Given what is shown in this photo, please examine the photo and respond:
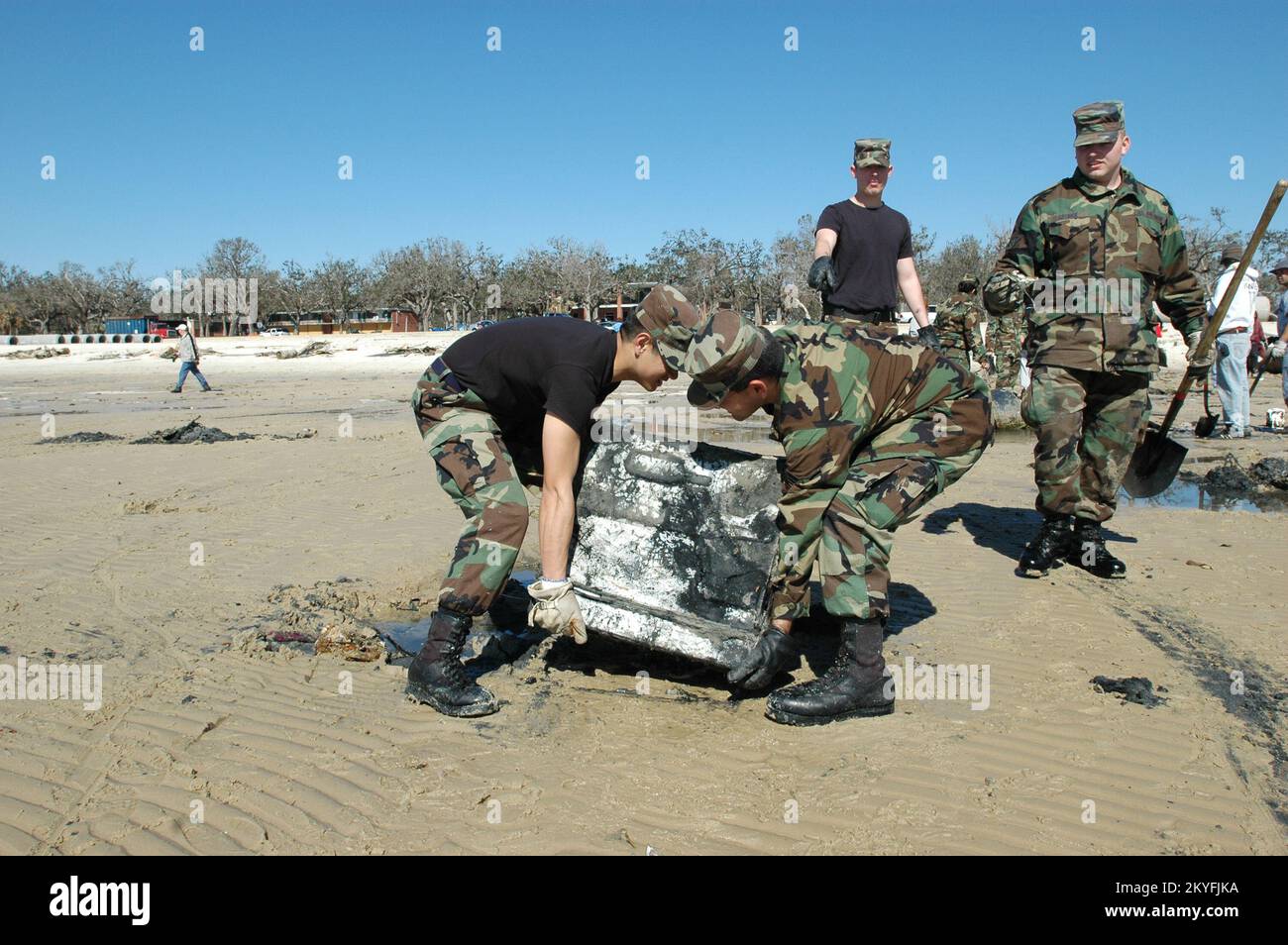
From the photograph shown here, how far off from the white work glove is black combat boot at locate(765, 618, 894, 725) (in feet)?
2.91

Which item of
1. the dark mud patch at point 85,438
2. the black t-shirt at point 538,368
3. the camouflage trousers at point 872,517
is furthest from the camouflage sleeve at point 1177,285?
the dark mud patch at point 85,438

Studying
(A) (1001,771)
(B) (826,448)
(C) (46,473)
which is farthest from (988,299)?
(C) (46,473)

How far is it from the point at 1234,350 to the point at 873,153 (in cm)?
722

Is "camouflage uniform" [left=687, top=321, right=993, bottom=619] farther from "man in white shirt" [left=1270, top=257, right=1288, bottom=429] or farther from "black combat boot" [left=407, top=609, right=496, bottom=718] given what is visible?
"man in white shirt" [left=1270, top=257, right=1288, bottom=429]

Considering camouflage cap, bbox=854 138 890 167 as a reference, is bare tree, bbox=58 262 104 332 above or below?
above

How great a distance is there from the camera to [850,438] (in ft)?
12.0

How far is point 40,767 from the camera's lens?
324cm

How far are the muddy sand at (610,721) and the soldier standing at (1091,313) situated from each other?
525 mm

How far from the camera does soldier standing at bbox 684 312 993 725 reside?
3566mm

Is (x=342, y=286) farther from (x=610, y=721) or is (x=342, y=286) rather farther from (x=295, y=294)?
(x=610, y=721)

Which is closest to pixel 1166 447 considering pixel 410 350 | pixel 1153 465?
pixel 1153 465

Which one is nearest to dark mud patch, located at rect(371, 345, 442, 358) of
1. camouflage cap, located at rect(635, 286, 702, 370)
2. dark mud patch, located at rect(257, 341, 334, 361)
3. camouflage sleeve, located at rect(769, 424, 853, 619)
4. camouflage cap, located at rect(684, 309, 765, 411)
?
→ dark mud patch, located at rect(257, 341, 334, 361)
